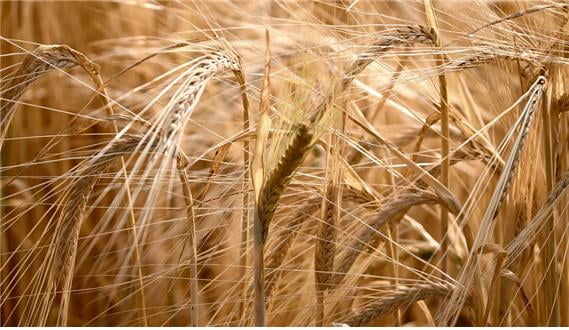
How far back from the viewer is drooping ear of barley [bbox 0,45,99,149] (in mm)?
918

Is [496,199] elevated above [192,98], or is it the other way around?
[192,98]

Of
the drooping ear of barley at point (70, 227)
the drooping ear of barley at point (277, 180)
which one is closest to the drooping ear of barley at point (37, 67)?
the drooping ear of barley at point (70, 227)

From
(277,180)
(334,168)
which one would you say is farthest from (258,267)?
(334,168)

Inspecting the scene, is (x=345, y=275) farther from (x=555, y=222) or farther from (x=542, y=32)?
(x=542, y=32)

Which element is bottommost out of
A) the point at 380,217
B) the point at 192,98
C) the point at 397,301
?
the point at 397,301

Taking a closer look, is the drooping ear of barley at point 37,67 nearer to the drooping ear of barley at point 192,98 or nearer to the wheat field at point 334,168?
the wheat field at point 334,168

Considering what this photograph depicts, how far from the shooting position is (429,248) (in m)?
1.49

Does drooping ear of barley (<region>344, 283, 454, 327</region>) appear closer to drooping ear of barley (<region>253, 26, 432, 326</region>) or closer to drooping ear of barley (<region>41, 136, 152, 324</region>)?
drooping ear of barley (<region>253, 26, 432, 326</region>)

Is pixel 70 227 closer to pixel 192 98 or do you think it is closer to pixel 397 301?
pixel 192 98

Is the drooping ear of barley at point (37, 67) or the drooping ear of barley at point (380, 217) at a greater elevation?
the drooping ear of barley at point (37, 67)

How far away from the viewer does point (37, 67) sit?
0.94m

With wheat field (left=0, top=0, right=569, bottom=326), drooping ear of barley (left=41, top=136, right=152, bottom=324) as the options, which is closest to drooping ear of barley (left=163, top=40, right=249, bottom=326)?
wheat field (left=0, top=0, right=569, bottom=326)

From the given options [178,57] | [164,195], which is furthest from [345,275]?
[178,57]

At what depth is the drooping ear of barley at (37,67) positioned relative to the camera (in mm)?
918
